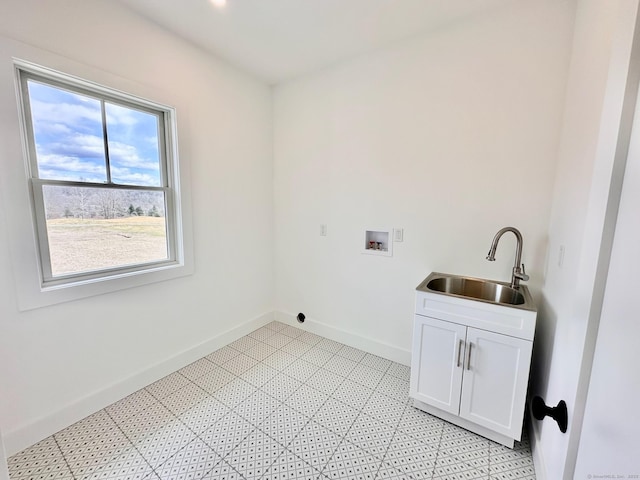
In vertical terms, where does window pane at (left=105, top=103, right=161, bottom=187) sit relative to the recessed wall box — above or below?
above

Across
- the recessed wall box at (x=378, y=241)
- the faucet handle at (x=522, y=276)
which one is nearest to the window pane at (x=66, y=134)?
the recessed wall box at (x=378, y=241)

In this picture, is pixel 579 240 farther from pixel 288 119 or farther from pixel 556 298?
pixel 288 119

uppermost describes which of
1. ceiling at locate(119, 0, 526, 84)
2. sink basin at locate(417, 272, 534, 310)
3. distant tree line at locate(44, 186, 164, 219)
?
ceiling at locate(119, 0, 526, 84)

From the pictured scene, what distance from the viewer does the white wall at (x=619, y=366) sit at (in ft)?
1.62

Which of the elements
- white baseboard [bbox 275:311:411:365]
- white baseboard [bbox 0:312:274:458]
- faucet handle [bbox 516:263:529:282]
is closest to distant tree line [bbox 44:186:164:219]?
white baseboard [bbox 0:312:274:458]

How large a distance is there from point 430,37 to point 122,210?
2.70 meters

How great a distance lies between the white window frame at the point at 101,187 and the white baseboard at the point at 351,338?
4.41 ft

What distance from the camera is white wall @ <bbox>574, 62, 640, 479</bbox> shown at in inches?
19.4

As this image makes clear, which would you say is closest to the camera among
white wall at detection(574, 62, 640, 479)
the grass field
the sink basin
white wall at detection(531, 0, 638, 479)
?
white wall at detection(574, 62, 640, 479)

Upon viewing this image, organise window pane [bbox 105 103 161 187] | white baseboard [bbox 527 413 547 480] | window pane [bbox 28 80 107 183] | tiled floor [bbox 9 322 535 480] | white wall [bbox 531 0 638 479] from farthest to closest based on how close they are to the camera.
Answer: window pane [bbox 105 103 161 187] → window pane [bbox 28 80 107 183] → tiled floor [bbox 9 322 535 480] → white baseboard [bbox 527 413 547 480] → white wall [bbox 531 0 638 479]

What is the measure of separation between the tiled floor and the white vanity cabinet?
157 millimetres

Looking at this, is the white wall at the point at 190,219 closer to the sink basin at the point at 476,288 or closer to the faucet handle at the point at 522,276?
the sink basin at the point at 476,288

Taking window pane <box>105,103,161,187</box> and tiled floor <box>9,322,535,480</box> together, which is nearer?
tiled floor <box>9,322,535,480</box>

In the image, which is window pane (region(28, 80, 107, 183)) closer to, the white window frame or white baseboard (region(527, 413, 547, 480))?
the white window frame
